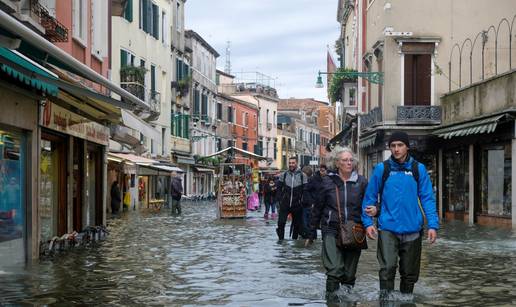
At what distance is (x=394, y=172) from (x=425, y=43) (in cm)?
2356

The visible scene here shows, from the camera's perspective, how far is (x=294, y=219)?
16.5 meters

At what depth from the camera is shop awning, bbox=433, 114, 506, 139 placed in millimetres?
21203

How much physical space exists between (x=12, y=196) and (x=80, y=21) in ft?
21.7

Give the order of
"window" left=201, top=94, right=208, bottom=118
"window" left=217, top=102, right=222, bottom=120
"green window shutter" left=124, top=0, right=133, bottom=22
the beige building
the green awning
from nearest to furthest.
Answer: the green awning, the beige building, "green window shutter" left=124, top=0, right=133, bottom=22, "window" left=201, top=94, right=208, bottom=118, "window" left=217, top=102, right=222, bottom=120

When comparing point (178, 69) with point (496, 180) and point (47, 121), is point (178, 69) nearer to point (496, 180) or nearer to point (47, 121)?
point (496, 180)

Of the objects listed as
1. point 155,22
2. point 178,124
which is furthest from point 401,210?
point 178,124

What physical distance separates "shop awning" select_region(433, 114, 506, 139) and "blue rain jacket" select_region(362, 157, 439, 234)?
13.7 m

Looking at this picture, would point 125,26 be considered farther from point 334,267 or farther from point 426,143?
point 334,267

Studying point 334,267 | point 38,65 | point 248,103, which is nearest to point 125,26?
point 38,65

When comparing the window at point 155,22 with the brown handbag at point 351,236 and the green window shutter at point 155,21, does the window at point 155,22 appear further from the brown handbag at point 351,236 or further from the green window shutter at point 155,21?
the brown handbag at point 351,236

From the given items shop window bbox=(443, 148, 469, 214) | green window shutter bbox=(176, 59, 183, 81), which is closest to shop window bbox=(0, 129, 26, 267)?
shop window bbox=(443, 148, 469, 214)

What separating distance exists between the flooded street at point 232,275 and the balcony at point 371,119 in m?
15.2

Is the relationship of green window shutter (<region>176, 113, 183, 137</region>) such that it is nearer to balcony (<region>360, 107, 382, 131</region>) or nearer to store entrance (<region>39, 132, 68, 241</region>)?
balcony (<region>360, 107, 382, 131</region>)

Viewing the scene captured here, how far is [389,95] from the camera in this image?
31.0 metres
